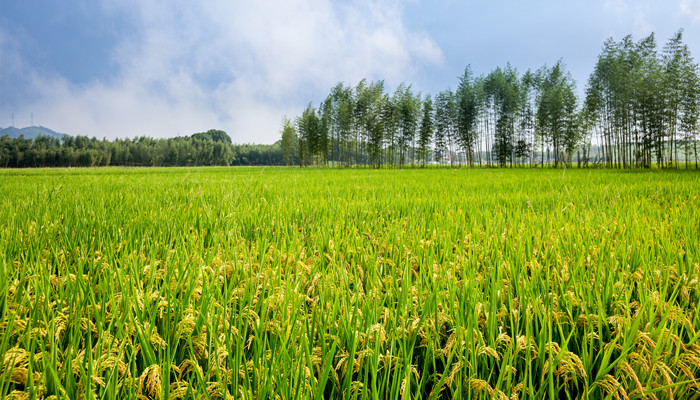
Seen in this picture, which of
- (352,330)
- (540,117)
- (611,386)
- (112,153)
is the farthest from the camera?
(112,153)

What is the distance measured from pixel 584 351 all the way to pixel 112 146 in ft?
475

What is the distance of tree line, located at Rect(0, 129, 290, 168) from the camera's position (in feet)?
304

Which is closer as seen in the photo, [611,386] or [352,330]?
[611,386]

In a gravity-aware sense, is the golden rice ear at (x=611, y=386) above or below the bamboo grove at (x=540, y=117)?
below

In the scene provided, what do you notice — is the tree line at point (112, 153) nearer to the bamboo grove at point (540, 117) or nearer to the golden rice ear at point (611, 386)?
the bamboo grove at point (540, 117)

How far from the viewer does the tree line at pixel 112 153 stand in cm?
9275

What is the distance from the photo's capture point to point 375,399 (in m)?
0.56

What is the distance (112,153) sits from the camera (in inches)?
4232

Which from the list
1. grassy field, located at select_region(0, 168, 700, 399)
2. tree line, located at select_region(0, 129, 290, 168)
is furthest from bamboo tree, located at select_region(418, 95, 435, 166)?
tree line, located at select_region(0, 129, 290, 168)

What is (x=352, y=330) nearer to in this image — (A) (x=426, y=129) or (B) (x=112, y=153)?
(A) (x=426, y=129)

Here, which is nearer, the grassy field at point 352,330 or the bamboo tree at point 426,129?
the grassy field at point 352,330

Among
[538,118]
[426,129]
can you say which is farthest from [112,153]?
[538,118]

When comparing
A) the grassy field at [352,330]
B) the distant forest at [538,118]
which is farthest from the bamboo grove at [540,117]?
the grassy field at [352,330]

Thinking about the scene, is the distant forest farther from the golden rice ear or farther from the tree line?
the tree line
